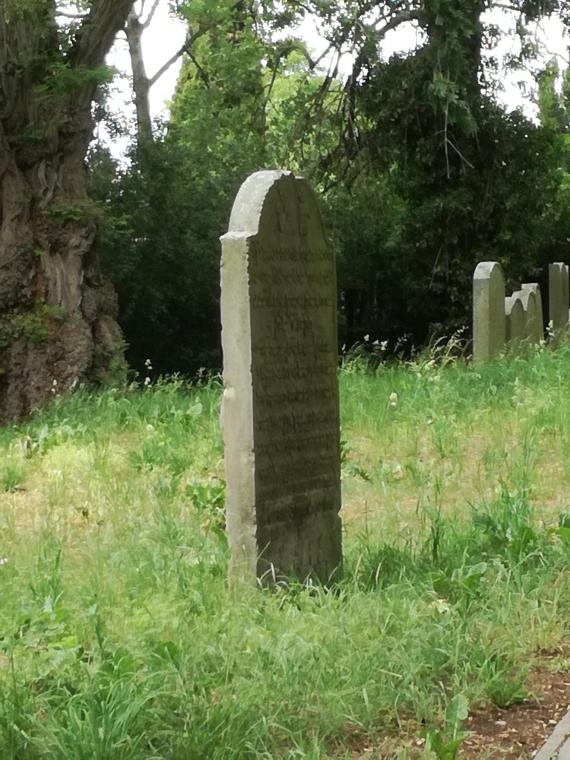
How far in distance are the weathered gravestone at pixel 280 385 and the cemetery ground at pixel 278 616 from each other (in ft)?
0.79

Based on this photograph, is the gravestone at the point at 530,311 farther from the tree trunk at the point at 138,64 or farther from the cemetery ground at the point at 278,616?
the tree trunk at the point at 138,64

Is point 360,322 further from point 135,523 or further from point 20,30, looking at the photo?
point 135,523

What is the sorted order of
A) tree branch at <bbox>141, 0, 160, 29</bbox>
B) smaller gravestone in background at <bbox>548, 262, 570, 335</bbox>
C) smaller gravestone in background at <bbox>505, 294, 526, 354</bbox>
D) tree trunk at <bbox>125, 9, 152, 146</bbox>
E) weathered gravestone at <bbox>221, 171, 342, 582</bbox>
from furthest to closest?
tree branch at <bbox>141, 0, 160, 29</bbox>
tree trunk at <bbox>125, 9, 152, 146</bbox>
smaller gravestone in background at <bbox>548, 262, 570, 335</bbox>
smaller gravestone in background at <bbox>505, 294, 526, 354</bbox>
weathered gravestone at <bbox>221, 171, 342, 582</bbox>

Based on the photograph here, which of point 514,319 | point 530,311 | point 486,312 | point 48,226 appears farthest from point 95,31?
point 530,311

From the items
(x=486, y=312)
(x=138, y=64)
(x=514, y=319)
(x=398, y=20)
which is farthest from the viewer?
(x=138, y=64)

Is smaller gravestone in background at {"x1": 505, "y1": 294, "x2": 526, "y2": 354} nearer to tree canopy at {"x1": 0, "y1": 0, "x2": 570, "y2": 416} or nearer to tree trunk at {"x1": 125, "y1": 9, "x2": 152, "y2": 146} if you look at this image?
tree canopy at {"x1": 0, "y1": 0, "x2": 570, "y2": 416}

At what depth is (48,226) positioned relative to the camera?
43.4 ft

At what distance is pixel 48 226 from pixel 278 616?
9.47 m

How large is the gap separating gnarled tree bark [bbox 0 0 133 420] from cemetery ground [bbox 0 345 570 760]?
4.87m

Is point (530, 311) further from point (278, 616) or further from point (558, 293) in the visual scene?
point (278, 616)

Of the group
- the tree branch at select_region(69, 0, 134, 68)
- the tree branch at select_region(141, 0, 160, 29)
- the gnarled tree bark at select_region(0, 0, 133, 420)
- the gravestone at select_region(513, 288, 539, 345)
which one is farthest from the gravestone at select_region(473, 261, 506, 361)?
the tree branch at select_region(141, 0, 160, 29)

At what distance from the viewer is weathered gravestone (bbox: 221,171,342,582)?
5047mm

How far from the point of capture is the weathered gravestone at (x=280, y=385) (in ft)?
16.6

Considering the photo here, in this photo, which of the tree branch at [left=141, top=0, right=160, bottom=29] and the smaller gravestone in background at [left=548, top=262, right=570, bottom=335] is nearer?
the smaller gravestone in background at [left=548, top=262, right=570, bottom=335]
